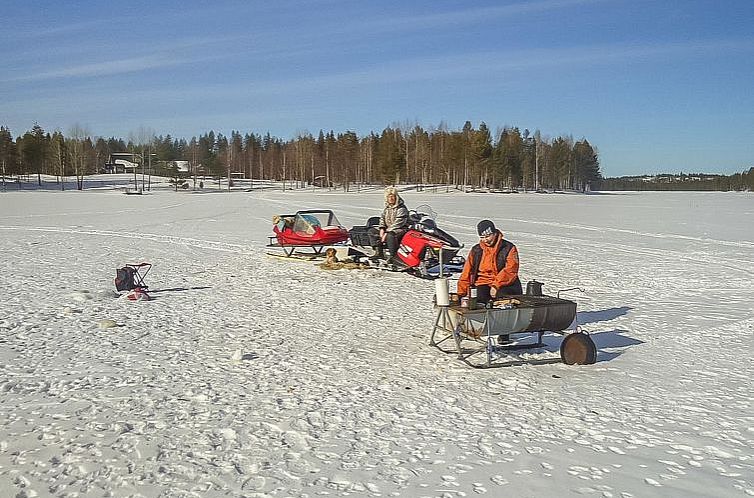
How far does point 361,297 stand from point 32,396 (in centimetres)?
623

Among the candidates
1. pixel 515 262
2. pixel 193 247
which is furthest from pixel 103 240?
pixel 515 262

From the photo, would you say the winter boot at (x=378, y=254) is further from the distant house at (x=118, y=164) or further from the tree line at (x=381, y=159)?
the distant house at (x=118, y=164)

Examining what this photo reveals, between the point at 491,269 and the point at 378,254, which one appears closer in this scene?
the point at 491,269

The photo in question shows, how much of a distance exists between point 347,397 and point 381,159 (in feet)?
295

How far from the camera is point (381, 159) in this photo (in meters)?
94.9

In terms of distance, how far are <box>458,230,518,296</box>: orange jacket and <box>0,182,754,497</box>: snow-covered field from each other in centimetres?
93

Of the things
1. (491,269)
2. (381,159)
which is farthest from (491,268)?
(381,159)

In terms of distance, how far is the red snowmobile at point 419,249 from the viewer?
1362cm

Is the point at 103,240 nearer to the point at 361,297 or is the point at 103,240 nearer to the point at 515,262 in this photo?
the point at 361,297

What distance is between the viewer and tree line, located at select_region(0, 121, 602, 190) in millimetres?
92938

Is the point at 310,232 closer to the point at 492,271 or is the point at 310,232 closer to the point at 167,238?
the point at 167,238

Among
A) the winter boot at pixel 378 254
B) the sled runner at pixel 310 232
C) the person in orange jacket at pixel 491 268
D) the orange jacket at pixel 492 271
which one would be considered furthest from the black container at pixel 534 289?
the sled runner at pixel 310 232

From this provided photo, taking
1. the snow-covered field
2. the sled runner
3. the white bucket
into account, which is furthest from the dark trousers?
the white bucket

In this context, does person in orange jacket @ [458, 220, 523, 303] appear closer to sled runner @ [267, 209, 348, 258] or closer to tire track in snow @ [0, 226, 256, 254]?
sled runner @ [267, 209, 348, 258]
